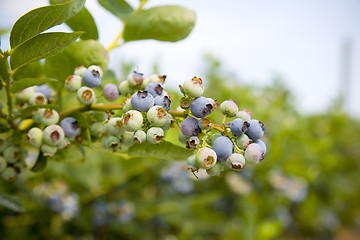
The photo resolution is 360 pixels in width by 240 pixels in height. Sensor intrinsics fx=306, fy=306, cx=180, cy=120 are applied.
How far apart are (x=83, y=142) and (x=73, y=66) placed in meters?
0.21

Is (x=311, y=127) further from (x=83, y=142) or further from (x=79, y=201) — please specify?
(x=83, y=142)

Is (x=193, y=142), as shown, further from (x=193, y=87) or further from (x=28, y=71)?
(x=28, y=71)

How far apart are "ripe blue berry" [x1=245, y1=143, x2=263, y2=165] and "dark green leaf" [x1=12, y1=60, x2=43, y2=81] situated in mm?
666

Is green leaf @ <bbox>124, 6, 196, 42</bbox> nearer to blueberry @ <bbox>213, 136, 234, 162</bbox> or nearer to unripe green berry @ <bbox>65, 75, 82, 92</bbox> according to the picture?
unripe green berry @ <bbox>65, 75, 82, 92</bbox>

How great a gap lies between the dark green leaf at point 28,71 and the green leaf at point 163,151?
0.38 metres

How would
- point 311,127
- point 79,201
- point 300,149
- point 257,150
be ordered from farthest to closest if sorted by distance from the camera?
point 311,127 → point 300,149 → point 79,201 → point 257,150

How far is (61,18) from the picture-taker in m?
0.64

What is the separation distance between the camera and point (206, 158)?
607mm

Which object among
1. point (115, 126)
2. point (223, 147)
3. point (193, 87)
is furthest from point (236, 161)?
point (115, 126)

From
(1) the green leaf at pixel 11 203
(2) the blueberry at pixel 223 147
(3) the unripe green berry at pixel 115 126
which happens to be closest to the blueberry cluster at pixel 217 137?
(2) the blueberry at pixel 223 147

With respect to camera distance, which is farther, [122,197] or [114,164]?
[114,164]

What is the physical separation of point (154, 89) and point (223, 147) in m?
0.21

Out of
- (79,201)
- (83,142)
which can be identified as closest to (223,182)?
(79,201)

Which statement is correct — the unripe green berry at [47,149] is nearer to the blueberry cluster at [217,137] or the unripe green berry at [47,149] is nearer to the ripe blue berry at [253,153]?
the blueberry cluster at [217,137]
